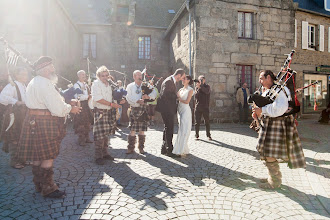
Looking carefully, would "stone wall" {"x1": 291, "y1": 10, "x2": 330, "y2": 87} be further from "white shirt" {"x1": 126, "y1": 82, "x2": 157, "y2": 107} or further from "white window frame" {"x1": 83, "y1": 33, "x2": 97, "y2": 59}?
"white window frame" {"x1": 83, "y1": 33, "x2": 97, "y2": 59}

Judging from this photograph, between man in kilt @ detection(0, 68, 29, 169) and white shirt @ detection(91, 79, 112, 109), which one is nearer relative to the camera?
man in kilt @ detection(0, 68, 29, 169)

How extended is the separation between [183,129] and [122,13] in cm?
1739

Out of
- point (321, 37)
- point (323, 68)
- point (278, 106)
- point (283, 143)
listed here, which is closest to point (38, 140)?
point (278, 106)

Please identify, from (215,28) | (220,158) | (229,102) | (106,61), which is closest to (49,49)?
(106,61)

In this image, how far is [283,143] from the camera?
340 cm

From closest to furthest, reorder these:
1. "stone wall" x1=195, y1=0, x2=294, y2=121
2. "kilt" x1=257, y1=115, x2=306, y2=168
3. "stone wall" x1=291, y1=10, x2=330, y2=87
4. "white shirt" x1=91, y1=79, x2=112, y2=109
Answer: "kilt" x1=257, y1=115, x2=306, y2=168, "white shirt" x1=91, y1=79, x2=112, y2=109, "stone wall" x1=195, y1=0, x2=294, y2=121, "stone wall" x1=291, y1=10, x2=330, y2=87

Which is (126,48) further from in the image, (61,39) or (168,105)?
(168,105)

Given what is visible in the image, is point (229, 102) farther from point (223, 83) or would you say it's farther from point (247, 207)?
point (247, 207)

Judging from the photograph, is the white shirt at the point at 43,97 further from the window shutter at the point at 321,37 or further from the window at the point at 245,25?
the window shutter at the point at 321,37

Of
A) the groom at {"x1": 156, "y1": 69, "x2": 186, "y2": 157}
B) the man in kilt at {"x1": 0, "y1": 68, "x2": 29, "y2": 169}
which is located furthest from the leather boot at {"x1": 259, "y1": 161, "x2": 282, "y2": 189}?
the man in kilt at {"x1": 0, "y1": 68, "x2": 29, "y2": 169}

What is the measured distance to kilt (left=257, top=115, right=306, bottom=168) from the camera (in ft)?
11.1

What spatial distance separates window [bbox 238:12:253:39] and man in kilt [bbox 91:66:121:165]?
31.7 feet

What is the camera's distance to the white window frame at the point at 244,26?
488 inches

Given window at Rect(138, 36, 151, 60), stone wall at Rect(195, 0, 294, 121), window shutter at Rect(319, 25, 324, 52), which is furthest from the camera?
window at Rect(138, 36, 151, 60)
